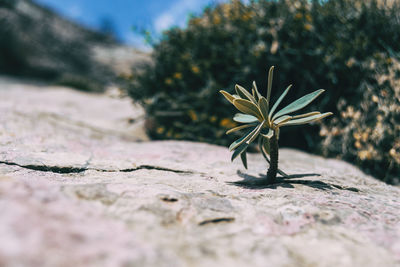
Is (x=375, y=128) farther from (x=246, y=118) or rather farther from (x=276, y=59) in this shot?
(x=246, y=118)

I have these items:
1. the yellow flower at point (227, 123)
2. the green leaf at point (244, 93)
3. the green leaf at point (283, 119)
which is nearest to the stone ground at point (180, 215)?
the green leaf at point (283, 119)

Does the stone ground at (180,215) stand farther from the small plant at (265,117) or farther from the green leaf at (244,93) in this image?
the green leaf at (244,93)

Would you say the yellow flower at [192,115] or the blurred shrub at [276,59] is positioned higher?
the blurred shrub at [276,59]

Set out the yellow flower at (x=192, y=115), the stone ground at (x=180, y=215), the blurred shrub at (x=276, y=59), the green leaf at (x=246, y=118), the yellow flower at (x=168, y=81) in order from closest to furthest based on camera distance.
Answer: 1. the stone ground at (x=180, y=215)
2. the green leaf at (x=246, y=118)
3. the blurred shrub at (x=276, y=59)
4. the yellow flower at (x=192, y=115)
5. the yellow flower at (x=168, y=81)

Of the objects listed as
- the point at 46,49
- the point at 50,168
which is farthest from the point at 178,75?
the point at 46,49

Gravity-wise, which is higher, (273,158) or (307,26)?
(307,26)

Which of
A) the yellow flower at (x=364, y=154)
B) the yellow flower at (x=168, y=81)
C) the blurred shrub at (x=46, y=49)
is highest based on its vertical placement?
the blurred shrub at (x=46, y=49)
